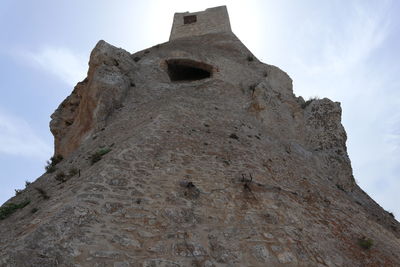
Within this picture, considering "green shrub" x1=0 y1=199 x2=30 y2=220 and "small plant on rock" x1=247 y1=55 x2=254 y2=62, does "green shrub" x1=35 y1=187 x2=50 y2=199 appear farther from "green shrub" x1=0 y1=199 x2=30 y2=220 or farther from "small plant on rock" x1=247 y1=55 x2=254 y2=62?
"small plant on rock" x1=247 y1=55 x2=254 y2=62

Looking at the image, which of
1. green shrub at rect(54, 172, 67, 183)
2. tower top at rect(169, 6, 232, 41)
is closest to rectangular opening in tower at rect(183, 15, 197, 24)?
tower top at rect(169, 6, 232, 41)

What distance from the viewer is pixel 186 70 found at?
1457cm

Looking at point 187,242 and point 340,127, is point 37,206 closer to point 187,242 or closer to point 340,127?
point 187,242

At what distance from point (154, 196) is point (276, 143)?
4798 mm

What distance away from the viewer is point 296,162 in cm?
948

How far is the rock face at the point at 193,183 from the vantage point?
5074 mm

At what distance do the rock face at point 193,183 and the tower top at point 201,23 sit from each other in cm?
509

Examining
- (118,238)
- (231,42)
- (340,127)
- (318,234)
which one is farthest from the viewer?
(231,42)

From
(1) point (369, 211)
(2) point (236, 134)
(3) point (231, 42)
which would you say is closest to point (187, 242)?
(2) point (236, 134)

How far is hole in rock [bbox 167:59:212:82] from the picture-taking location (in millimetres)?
13781

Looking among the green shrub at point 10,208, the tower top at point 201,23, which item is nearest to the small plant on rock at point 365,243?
the green shrub at point 10,208

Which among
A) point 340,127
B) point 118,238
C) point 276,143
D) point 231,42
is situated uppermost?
point 231,42

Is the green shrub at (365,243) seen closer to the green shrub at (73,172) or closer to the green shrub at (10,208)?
the green shrub at (73,172)

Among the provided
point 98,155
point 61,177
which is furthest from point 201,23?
point 61,177
